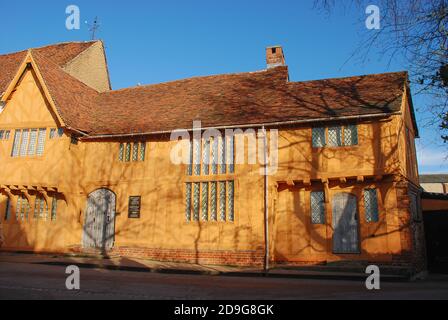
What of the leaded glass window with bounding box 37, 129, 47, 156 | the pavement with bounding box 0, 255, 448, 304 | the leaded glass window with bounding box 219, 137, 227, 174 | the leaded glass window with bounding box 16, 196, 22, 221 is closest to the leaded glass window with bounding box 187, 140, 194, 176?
the leaded glass window with bounding box 219, 137, 227, 174

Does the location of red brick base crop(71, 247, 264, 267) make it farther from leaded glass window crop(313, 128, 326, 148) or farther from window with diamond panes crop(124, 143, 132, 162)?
leaded glass window crop(313, 128, 326, 148)

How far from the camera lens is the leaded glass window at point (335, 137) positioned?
581 inches

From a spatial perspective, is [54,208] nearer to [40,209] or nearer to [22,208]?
[40,209]

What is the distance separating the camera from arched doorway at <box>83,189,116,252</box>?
56.4 feet

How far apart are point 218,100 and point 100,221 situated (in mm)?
8017

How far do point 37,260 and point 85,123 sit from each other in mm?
6834

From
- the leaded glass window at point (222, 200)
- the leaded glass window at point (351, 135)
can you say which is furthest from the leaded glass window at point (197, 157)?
the leaded glass window at point (351, 135)

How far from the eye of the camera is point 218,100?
18.5 meters

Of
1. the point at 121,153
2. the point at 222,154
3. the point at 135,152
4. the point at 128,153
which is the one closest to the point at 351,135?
the point at 222,154

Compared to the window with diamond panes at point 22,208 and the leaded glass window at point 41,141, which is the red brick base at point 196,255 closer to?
the window with diamond panes at point 22,208

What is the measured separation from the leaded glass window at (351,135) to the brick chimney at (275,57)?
7.16 meters

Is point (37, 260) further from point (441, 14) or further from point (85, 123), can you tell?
point (441, 14)

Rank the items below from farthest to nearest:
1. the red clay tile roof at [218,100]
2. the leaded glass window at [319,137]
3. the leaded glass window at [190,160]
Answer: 1. the leaded glass window at [190,160]
2. the red clay tile roof at [218,100]
3. the leaded glass window at [319,137]

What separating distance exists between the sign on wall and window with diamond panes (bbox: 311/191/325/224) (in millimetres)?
7564
